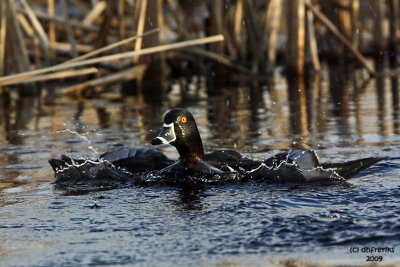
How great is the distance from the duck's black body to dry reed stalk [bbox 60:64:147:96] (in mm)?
5262

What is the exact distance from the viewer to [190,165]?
612cm

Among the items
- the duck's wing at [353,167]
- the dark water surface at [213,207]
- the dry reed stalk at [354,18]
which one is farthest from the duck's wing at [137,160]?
the dry reed stalk at [354,18]

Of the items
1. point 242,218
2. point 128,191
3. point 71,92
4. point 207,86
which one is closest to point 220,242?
point 242,218

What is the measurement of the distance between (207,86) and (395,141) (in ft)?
19.5

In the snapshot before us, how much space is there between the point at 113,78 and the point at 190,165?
18.8ft

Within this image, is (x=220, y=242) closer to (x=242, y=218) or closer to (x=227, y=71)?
(x=242, y=218)

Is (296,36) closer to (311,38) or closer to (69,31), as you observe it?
(311,38)

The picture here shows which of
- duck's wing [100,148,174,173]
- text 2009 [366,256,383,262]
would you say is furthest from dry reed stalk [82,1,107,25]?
text 2009 [366,256,383,262]

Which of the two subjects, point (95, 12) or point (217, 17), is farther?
point (95, 12)

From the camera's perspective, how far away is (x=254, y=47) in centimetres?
1303

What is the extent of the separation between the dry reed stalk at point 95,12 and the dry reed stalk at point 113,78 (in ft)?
6.17

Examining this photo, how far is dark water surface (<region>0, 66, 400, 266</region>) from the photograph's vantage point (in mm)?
4055

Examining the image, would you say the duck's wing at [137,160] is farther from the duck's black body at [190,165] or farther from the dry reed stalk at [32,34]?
the dry reed stalk at [32,34]

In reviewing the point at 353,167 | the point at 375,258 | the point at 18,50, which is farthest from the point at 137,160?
the point at 18,50
